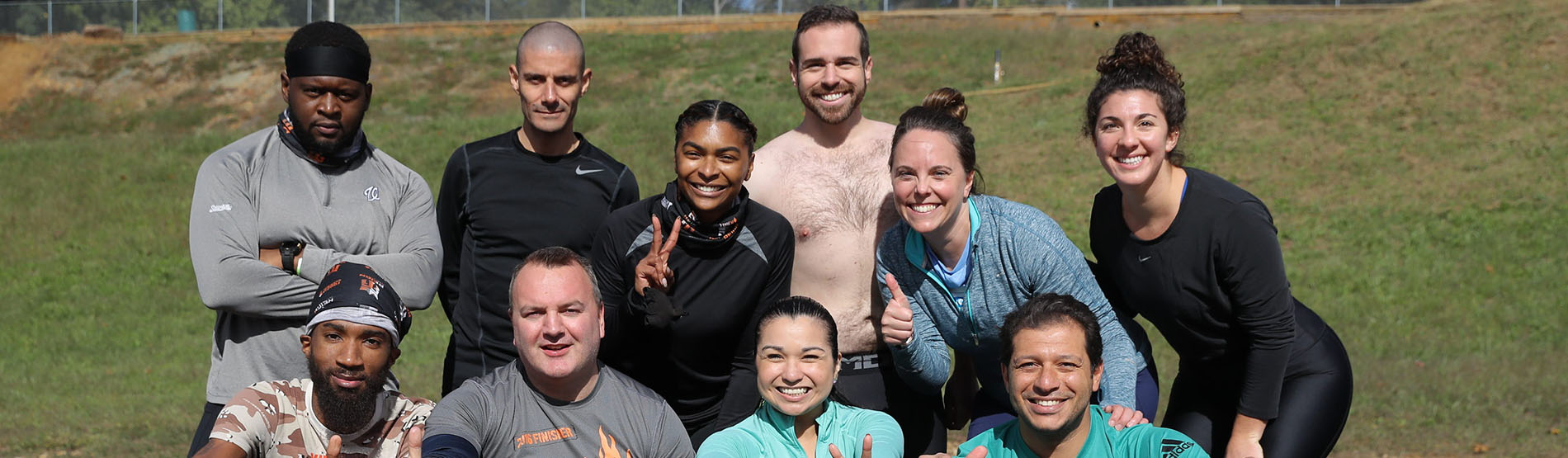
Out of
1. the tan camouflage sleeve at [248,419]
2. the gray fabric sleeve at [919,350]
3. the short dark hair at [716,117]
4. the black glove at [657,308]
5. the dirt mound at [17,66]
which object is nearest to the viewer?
the tan camouflage sleeve at [248,419]

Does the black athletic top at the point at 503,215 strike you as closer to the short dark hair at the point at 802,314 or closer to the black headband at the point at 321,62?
the black headband at the point at 321,62

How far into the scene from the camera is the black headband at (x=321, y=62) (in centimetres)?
467

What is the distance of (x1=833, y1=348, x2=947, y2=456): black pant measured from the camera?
195 inches

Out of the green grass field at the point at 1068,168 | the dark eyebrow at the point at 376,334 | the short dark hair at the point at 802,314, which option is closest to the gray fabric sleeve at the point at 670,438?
the short dark hair at the point at 802,314

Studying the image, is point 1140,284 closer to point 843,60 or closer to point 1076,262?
point 1076,262

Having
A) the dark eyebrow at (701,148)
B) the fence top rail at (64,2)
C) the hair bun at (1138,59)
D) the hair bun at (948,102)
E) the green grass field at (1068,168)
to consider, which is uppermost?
the fence top rail at (64,2)

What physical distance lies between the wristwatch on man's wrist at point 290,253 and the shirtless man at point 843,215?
1.76 m

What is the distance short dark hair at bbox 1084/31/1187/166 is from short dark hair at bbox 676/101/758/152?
1.25 metres

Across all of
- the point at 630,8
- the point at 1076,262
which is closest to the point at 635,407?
the point at 1076,262

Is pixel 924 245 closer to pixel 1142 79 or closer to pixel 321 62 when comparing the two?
pixel 1142 79

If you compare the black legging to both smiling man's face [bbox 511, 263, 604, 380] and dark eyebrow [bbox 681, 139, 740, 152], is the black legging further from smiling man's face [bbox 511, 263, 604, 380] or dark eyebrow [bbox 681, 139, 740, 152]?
smiling man's face [bbox 511, 263, 604, 380]

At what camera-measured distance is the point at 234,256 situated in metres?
4.48

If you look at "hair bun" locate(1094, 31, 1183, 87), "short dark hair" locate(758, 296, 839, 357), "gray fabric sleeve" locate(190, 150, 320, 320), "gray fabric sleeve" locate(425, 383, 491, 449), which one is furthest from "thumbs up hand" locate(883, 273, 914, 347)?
"gray fabric sleeve" locate(190, 150, 320, 320)

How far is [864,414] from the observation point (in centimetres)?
445
